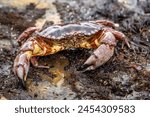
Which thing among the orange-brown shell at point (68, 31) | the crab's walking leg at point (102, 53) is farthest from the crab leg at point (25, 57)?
the crab's walking leg at point (102, 53)

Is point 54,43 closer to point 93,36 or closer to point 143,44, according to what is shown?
point 93,36

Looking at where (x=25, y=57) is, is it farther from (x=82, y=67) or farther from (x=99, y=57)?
(x=99, y=57)

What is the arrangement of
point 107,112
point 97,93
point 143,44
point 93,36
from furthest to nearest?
1. point 143,44
2. point 93,36
3. point 97,93
4. point 107,112

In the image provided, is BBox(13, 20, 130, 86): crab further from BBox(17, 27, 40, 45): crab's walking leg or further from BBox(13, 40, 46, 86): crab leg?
BBox(17, 27, 40, 45): crab's walking leg

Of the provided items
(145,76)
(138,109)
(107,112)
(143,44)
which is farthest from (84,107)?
(143,44)

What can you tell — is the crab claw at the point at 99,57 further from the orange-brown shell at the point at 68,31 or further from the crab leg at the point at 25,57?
the crab leg at the point at 25,57

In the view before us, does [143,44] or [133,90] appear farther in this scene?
[143,44]

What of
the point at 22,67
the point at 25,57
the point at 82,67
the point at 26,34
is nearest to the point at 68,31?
the point at 82,67
